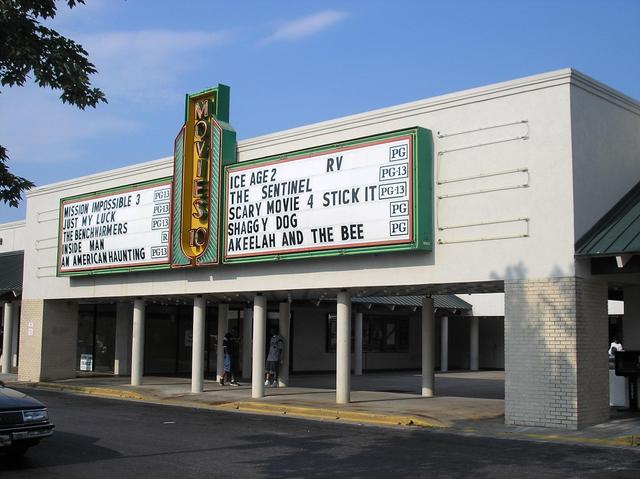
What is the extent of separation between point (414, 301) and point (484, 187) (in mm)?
19495

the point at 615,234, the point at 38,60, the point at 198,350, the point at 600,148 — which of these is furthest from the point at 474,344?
the point at 38,60

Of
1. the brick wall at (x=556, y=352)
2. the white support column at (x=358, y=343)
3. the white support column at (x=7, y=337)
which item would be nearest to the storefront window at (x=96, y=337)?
the white support column at (x=7, y=337)

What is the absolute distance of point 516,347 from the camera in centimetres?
1566

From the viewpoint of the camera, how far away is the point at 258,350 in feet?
70.4

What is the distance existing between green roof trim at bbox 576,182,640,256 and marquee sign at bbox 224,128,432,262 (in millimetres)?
3432

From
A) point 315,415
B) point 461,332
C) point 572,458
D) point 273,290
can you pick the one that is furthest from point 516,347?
point 461,332

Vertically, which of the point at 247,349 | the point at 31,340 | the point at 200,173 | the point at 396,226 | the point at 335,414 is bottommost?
the point at 335,414

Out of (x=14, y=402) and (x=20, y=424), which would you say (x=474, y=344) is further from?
(x=20, y=424)

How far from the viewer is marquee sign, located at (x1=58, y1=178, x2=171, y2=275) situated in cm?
2364

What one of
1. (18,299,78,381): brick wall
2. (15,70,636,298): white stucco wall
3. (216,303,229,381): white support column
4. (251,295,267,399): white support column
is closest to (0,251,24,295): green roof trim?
(18,299,78,381): brick wall

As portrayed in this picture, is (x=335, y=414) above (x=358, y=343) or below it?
below

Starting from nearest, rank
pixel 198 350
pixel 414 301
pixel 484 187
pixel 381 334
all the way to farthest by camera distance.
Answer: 1. pixel 484 187
2. pixel 198 350
3. pixel 414 301
4. pixel 381 334

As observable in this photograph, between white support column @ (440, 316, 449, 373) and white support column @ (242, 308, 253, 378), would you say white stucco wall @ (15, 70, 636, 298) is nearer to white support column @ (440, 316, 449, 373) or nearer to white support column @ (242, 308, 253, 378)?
white support column @ (242, 308, 253, 378)

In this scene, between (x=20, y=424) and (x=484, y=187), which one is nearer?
(x=20, y=424)
